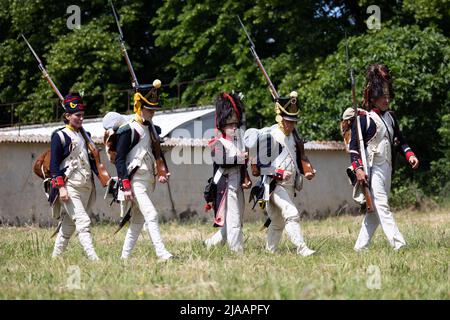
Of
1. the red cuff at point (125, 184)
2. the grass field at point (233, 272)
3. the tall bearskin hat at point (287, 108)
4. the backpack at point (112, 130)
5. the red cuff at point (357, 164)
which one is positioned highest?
the tall bearskin hat at point (287, 108)

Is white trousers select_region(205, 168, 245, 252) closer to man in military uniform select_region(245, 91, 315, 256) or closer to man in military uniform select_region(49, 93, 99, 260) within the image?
man in military uniform select_region(245, 91, 315, 256)

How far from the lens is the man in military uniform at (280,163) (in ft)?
33.6

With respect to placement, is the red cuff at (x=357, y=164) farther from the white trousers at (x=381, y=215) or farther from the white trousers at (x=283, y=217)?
the white trousers at (x=283, y=217)

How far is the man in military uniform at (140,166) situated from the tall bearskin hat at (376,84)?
8.84 feet

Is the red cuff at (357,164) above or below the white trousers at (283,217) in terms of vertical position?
above

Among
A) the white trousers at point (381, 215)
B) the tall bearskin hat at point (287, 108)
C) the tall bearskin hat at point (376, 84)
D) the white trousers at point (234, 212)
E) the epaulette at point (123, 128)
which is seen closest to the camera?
the epaulette at point (123, 128)

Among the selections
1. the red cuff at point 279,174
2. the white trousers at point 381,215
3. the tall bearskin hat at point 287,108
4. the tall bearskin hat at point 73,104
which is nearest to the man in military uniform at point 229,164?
the red cuff at point 279,174

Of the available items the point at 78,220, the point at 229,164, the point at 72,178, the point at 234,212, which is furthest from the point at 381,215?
the point at 72,178

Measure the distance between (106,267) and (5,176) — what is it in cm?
798

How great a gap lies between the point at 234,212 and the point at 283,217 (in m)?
0.61

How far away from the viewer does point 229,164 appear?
33.9 feet

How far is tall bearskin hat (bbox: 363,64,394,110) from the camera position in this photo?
10414 mm

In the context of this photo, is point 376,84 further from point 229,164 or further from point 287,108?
point 229,164

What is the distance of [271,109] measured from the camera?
23547 millimetres
